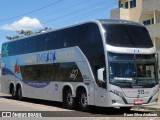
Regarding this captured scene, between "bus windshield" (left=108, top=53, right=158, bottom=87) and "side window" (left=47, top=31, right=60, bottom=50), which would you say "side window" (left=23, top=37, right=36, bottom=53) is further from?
"bus windshield" (left=108, top=53, right=158, bottom=87)

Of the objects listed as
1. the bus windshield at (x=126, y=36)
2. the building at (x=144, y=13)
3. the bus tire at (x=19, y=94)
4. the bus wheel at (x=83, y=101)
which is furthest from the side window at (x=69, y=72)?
the building at (x=144, y=13)

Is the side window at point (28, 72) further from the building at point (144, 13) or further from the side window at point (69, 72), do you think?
the building at point (144, 13)

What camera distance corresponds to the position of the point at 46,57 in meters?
22.7

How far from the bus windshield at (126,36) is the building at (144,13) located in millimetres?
21207

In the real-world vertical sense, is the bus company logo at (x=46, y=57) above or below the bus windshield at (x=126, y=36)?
below

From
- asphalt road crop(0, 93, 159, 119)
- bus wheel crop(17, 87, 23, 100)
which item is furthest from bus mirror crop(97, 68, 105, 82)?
bus wheel crop(17, 87, 23, 100)

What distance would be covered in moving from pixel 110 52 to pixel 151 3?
26.0 m

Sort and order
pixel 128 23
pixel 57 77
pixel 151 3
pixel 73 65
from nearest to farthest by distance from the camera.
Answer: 1. pixel 128 23
2. pixel 73 65
3. pixel 57 77
4. pixel 151 3

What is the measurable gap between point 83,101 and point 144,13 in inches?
1033

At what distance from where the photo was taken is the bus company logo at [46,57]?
21.9 meters

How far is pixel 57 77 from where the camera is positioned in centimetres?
A: 2141

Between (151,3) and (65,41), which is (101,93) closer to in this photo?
(65,41)

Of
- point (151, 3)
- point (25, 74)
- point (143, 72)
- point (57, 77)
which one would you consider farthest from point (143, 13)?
point (143, 72)

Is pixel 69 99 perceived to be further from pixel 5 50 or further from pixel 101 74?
pixel 5 50
